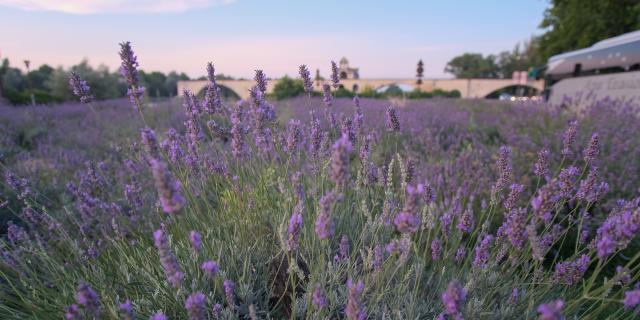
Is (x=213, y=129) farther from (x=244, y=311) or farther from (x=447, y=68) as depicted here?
(x=447, y=68)

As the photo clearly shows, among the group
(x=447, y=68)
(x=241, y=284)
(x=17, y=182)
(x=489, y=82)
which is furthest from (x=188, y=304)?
(x=447, y=68)

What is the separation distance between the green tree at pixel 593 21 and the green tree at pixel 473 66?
46.2m

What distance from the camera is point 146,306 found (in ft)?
5.08

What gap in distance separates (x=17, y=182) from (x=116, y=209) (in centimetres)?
54

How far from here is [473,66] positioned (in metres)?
71.1

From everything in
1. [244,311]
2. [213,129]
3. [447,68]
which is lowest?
[244,311]

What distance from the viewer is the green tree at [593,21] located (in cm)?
1644

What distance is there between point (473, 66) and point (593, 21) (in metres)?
57.8

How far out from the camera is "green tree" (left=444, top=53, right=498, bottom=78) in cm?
6678

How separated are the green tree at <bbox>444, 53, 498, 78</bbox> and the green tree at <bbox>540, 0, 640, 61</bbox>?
152 ft

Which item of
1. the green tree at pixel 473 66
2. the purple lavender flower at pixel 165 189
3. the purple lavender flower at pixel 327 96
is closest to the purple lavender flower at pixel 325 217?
the purple lavender flower at pixel 165 189

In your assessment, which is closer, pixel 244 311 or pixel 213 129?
pixel 244 311

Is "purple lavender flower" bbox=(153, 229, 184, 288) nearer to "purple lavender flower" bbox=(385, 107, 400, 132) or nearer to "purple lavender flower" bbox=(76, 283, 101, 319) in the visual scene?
"purple lavender flower" bbox=(76, 283, 101, 319)

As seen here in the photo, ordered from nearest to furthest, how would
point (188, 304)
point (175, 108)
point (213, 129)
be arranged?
point (188, 304)
point (213, 129)
point (175, 108)
